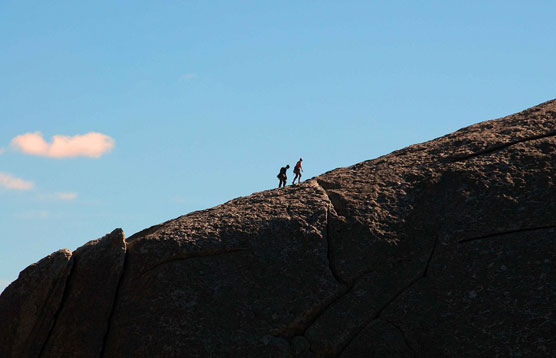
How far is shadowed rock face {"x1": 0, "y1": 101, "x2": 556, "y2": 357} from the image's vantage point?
48.9 feet

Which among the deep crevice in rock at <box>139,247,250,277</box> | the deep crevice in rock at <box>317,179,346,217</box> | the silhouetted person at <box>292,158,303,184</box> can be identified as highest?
the silhouetted person at <box>292,158,303,184</box>

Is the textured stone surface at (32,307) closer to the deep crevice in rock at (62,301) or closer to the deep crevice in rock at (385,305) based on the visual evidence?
the deep crevice in rock at (62,301)

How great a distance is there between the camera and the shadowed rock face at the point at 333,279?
48.9 feet

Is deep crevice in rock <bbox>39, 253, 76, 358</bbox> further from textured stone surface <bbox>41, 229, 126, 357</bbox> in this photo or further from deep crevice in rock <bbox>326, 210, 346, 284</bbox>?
deep crevice in rock <bbox>326, 210, 346, 284</bbox>

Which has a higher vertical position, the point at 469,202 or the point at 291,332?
the point at 469,202

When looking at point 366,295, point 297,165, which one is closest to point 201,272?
point 366,295

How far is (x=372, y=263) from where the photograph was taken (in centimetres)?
1575

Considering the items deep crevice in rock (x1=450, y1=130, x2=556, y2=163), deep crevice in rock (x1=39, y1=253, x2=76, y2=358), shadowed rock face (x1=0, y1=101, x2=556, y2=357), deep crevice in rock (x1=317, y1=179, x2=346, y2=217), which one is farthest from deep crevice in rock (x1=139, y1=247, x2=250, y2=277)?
deep crevice in rock (x1=450, y1=130, x2=556, y2=163)

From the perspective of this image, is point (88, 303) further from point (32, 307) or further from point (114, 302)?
point (32, 307)

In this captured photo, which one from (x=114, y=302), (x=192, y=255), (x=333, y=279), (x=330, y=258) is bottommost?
(x=333, y=279)

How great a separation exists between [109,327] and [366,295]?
214 inches

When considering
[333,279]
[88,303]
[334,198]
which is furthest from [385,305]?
[88,303]

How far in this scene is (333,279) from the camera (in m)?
15.6

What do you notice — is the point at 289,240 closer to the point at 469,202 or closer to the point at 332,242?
the point at 332,242
